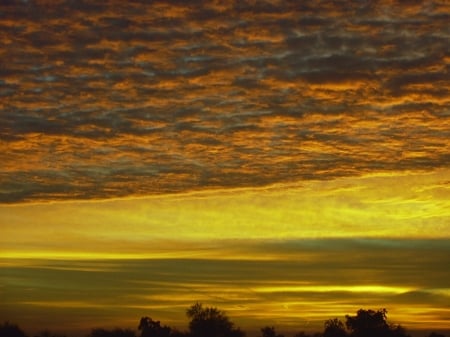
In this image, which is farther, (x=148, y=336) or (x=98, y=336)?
(x=98, y=336)

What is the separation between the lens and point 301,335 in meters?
125

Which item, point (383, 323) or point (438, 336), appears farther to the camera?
point (438, 336)

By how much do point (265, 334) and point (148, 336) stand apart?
17170 millimetres

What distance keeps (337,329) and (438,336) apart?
1420cm

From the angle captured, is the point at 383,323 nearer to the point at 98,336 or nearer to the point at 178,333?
the point at 178,333

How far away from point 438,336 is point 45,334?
1920 inches

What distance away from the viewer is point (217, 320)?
4798 inches

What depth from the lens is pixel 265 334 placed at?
121 meters

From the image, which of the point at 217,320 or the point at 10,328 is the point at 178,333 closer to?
the point at 217,320

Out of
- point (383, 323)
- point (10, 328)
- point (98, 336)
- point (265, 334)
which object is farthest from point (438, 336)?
point (10, 328)

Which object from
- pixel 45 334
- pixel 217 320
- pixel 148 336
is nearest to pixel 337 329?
pixel 217 320

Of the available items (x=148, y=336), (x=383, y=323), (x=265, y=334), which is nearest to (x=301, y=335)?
(x=265, y=334)

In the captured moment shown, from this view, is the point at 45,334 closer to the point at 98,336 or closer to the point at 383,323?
the point at 98,336

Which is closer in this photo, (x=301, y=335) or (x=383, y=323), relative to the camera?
(x=383, y=323)
